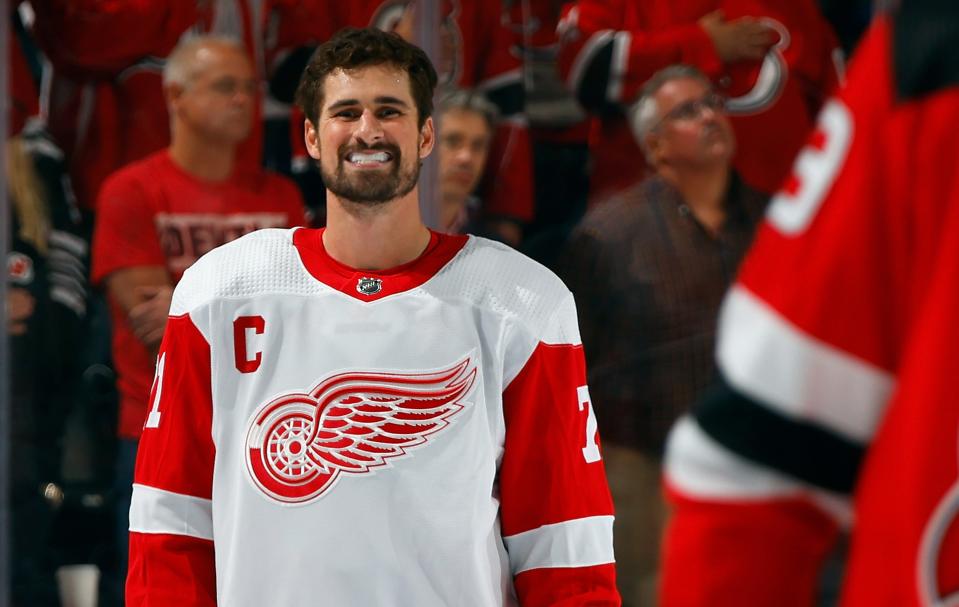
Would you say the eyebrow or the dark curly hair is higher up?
the dark curly hair

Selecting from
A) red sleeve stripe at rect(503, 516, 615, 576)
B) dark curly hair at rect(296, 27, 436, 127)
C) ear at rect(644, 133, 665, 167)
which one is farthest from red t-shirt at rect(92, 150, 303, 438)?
red sleeve stripe at rect(503, 516, 615, 576)

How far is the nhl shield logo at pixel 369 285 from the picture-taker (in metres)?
1.75

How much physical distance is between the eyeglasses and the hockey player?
1.73m

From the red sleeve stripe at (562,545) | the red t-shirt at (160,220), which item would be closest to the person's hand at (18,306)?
the red t-shirt at (160,220)

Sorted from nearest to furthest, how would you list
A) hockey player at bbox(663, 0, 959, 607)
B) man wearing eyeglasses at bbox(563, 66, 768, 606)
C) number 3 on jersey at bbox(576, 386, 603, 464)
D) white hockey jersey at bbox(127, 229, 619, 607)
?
hockey player at bbox(663, 0, 959, 607) → white hockey jersey at bbox(127, 229, 619, 607) → number 3 on jersey at bbox(576, 386, 603, 464) → man wearing eyeglasses at bbox(563, 66, 768, 606)

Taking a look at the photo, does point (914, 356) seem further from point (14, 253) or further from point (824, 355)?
point (14, 253)

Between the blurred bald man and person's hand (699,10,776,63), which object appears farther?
the blurred bald man

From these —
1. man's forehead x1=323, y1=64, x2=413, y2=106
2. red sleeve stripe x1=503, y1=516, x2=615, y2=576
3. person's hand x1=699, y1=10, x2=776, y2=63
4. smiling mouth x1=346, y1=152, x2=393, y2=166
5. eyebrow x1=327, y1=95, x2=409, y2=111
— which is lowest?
red sleeve stripe x1=503, y1=516, x2=615, y2=576

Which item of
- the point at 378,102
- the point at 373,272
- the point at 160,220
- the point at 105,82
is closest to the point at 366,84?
the point at 378,102

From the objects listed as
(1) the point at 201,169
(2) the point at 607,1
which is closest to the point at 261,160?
(1) the point at 201,169

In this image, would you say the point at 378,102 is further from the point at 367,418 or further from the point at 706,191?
the point at 706,191

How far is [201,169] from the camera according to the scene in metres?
2.88

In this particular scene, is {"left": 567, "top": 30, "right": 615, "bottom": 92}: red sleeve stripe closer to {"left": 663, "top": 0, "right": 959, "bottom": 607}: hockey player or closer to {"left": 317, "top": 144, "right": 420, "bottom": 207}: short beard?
{"left": 317, "top": 144, "right": 420, "bottom": 207}: short beard

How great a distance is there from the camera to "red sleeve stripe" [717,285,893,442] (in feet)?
2.86
